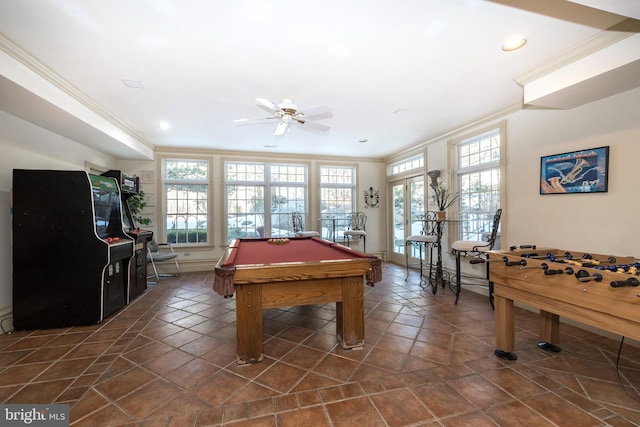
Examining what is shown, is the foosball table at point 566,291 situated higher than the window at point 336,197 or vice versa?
the window at point 336,197

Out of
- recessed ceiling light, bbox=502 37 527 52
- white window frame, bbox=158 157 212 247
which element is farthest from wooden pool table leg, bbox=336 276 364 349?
white window frame, bbox=158 157 212 247

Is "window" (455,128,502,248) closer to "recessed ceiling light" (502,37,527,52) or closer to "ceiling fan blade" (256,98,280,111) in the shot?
"recessed ceiling light" (502,37,527,52)

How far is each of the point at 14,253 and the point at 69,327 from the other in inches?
39.4

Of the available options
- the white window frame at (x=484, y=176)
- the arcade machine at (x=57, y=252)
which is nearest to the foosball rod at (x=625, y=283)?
the white window frame at (x=484, y=176)

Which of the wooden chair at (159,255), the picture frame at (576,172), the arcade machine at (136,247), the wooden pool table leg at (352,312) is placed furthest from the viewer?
the wooden chair at (159,255)

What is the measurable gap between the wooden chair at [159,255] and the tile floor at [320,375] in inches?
79.0

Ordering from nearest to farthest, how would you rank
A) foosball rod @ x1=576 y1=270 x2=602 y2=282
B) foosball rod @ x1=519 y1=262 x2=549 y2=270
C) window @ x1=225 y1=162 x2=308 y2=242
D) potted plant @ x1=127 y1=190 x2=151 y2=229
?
foosball rod @ x1=576 y1=270 x2=602 y2=282
foosball rod @ x1=519 y1=262 x2=549 y2=270
potted plant @ x1=127 y1=190 x2=151 y2=229
window @ x1=225 y1=162 x2=308 y2=242

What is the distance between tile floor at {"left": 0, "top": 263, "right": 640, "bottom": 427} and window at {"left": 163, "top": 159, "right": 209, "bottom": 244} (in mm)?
2892

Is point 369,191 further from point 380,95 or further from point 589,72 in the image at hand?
point 589,72

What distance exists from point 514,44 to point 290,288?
2.89 m

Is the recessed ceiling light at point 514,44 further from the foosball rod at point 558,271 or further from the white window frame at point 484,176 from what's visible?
the foosball rod at point 558,271

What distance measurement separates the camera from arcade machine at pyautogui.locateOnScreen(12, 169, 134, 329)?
117 inches

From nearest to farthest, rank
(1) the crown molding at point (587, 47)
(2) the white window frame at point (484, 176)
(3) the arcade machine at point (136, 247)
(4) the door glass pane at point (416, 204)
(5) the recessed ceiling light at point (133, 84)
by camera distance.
Answer: (1) the crown molding at point (587, 47) < (5) the recessed ceiling light at point (133, 84) < (2) the white window frame at point (484, 176) < (3) the arcade machine at point (136, 247) < (4) the door glass pane at point (416, 204)

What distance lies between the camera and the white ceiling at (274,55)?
1.94 meters
